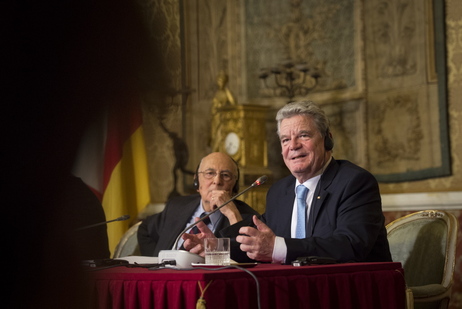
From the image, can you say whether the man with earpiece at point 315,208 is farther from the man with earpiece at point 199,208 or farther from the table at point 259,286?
the man with earpiece at point 199,208

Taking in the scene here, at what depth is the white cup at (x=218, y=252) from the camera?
2523 mm

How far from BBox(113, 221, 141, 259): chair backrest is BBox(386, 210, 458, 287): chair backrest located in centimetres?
163

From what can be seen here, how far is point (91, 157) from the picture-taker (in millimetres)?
663

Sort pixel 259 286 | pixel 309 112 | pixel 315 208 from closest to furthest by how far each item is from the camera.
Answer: pixel 259 286 → pixel 315 208 → pixel 309 112

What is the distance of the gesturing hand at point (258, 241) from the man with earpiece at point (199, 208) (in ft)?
4.03

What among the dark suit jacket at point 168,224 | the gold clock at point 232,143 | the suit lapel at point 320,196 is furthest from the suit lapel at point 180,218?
the gold clock at point 232,143

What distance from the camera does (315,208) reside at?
3.01 metres

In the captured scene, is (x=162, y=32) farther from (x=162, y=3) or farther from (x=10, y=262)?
(x=10, y=262)

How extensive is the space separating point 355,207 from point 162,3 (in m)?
2.27

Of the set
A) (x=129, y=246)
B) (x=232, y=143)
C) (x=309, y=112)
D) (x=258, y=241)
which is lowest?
(x=129, y=246)

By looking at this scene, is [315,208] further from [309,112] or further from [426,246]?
[426,246]

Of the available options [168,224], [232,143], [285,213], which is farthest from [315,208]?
[232,143]

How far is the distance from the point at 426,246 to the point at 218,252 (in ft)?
4.17

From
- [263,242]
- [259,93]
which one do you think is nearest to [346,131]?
[259,93]
